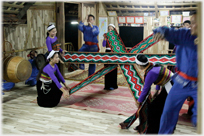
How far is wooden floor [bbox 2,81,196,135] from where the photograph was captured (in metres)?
3.01

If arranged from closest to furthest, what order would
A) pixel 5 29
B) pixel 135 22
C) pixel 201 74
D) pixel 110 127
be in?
1. pixel 201 74
2. pixel 110 127
3. pixel 5 29
4. pixel 135 22

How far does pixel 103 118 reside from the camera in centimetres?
342

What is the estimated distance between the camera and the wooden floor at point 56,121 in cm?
301

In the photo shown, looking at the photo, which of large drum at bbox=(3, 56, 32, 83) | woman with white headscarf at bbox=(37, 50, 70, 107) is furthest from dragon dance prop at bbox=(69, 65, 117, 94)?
large drum at bbox=(3, 56, 32, 83)

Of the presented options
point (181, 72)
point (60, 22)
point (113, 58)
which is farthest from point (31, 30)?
point (181, 72)

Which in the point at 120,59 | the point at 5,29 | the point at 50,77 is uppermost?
the point at 5,29

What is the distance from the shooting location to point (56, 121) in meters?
3.30

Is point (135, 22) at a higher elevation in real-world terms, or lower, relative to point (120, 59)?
higher

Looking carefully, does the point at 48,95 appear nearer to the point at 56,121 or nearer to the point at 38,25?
the point at 56,121

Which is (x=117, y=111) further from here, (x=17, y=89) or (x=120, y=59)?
(x=17, y=89)

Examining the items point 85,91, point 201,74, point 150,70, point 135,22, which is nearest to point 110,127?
point 150,70

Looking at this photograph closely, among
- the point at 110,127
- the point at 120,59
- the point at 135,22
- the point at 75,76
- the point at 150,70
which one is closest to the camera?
the point at 150,70

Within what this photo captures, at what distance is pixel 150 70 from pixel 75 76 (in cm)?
369

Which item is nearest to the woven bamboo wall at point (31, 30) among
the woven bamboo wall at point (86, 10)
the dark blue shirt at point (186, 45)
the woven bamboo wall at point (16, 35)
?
the woven bamboo wall at point (16, 35)
